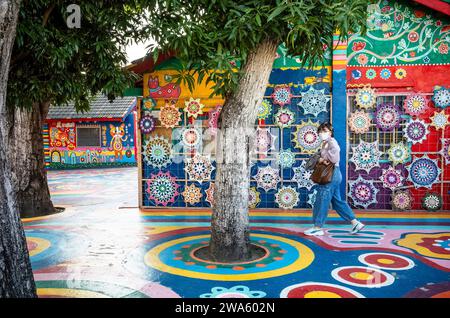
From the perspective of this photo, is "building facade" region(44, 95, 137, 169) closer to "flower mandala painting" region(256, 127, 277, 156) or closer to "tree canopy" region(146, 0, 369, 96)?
"flower mandala painting" region(256, 127, 277, 156)

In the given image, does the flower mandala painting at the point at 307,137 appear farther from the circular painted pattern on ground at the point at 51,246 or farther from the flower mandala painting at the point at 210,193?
Answer: the circular painted pattern on ground at the point at 51,246

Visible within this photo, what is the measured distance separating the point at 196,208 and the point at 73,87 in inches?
151

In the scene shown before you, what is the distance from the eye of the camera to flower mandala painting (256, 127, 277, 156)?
8305 millimetres

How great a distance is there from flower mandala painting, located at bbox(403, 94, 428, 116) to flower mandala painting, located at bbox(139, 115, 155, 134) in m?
5.50

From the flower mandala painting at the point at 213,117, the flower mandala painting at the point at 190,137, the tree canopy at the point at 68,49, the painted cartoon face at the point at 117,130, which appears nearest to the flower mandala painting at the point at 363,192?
the flower mandala painting at the point at 213,117

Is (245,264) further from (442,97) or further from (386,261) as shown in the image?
(442,97)

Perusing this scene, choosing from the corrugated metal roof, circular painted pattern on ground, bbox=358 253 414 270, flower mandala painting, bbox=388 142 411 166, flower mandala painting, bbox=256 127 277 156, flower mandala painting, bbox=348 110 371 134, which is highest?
the corrugated metal roof

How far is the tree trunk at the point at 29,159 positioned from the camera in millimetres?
7938

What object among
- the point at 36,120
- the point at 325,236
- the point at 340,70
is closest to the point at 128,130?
the point at 36,120

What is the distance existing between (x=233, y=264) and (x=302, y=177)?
378 centimetres

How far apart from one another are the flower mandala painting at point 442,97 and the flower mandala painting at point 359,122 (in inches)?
54.9

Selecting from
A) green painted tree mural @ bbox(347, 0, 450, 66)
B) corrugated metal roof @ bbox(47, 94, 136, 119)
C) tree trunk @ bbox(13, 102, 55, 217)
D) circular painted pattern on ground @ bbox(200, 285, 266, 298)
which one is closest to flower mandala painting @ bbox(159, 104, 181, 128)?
tree trunk @ bbox(13, 102, 55, 217)
